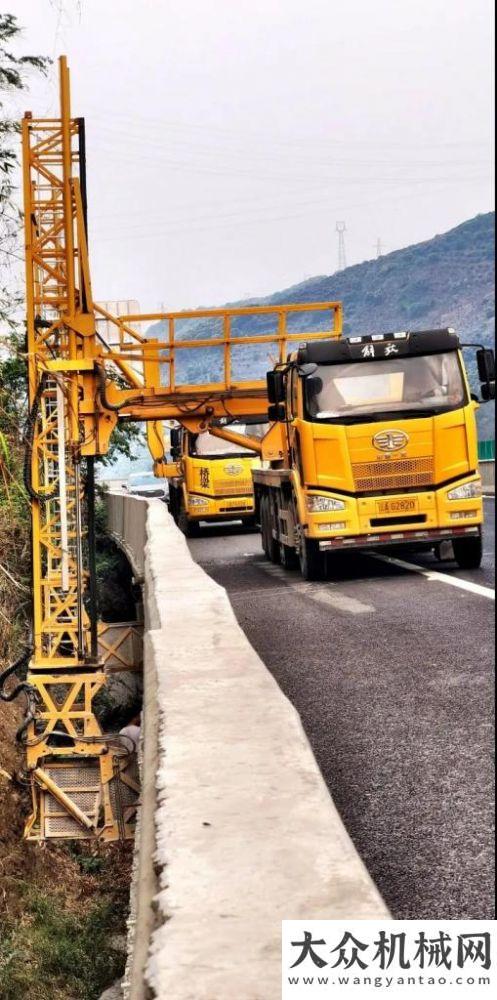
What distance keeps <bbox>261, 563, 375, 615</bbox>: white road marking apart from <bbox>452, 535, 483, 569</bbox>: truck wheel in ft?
5.87

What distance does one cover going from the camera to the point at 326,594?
14953 millimetres

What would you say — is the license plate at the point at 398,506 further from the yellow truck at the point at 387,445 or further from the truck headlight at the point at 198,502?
the truck headlight at the point at 198,502

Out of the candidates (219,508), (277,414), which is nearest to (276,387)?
(277,414)

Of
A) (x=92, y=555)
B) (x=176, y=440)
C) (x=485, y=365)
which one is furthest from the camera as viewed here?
(x=176, y=440)

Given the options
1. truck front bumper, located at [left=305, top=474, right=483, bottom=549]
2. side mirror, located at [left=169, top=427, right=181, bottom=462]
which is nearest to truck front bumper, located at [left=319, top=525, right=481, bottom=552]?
truck front bumper, located at [left=305, top=474, right=483, bottom=549]

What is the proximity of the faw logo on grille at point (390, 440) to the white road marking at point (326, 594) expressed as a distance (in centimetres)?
177

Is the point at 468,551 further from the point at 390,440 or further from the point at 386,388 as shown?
the point at 386,388

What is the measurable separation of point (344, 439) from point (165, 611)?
27.8 feet

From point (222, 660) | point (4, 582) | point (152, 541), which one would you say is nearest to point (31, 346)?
point (4, 582)

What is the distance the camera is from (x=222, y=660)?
6191mm

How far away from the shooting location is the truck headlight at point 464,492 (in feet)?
54.3

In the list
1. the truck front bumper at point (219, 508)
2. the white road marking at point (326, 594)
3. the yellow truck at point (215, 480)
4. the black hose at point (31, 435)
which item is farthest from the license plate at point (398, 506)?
the truck front bumper at point (219, 508)

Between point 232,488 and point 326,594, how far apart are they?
17.3m

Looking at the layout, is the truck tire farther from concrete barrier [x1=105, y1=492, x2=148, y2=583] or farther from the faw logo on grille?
the faw logo on grille
